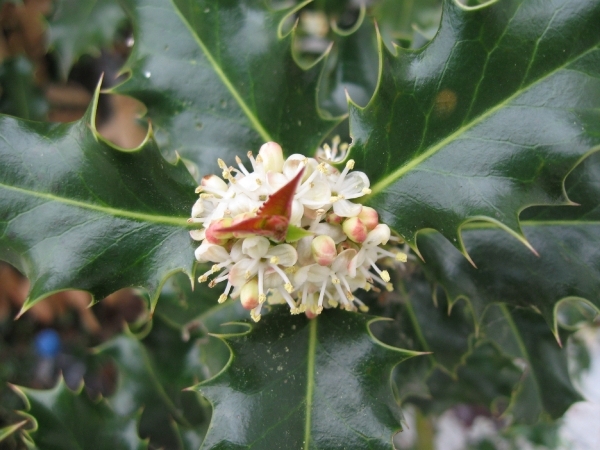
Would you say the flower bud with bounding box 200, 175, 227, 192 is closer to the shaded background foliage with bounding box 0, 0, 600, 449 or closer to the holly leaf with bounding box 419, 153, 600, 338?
the shaded background foliage with bounding box 0, 0, 600, 449

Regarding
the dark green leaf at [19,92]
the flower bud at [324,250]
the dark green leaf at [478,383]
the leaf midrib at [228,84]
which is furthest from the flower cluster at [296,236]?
the dark green leaf at [19,92]

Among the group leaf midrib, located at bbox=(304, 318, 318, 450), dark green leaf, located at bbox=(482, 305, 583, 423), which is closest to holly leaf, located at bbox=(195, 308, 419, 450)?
leaf midrib, located at bbox=(304, 318, 318, 450)

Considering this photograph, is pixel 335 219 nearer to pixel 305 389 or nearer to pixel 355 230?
pixel 355 230

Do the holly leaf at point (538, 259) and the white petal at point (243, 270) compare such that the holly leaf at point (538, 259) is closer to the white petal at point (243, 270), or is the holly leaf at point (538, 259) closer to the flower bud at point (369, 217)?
the flower bud at point (369, 217)

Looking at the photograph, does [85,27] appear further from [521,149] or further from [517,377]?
[517,377]

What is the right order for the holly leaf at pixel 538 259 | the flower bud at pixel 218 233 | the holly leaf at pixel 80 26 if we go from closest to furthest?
the flower bud at pixel 218 233
the holly leaf at pixel 538 259
the holly leaf at pixel 80 26

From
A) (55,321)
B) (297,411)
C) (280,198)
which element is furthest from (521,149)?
(55,321)
